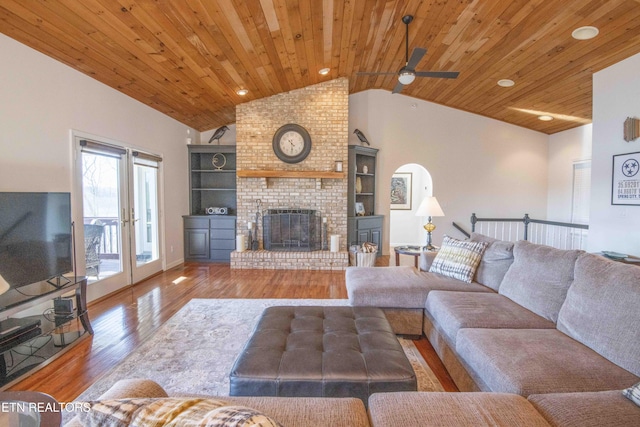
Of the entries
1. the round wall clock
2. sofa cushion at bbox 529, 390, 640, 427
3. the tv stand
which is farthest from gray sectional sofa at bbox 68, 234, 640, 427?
the round wall clock

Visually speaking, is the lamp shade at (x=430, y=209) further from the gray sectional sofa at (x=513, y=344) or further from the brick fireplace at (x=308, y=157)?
the brick fireplace at (x=308, y=157)

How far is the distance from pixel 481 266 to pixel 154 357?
2.95m

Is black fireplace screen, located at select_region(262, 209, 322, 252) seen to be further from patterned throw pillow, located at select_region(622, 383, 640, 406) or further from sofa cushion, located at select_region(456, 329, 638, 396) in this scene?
patterned throw pillow, located at select_region(622, 383, 640, 406)

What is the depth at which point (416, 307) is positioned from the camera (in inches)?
110

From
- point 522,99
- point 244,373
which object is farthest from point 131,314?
point 522,99

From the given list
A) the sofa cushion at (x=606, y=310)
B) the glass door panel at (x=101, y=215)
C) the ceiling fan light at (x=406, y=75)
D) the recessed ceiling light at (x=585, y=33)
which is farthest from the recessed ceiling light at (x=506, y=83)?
the glass door panel at (x=101, y=215)

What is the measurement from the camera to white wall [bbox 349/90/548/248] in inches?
262

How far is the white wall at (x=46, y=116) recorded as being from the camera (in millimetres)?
2693

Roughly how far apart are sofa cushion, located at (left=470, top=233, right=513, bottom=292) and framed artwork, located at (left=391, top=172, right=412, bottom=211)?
202 inches

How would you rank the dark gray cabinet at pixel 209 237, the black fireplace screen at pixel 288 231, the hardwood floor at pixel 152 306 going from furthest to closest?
the dark gray cabinet at pixel 209 237 → the black fireplace screen at pixel 288 231 → the hardwood floor at pixel 152 306

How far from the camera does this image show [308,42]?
4.06 m

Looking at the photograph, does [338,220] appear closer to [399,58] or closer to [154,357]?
[399,58]

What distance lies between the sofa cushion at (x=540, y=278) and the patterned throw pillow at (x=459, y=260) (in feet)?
1.25

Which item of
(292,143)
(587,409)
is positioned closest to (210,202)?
(292,143)
